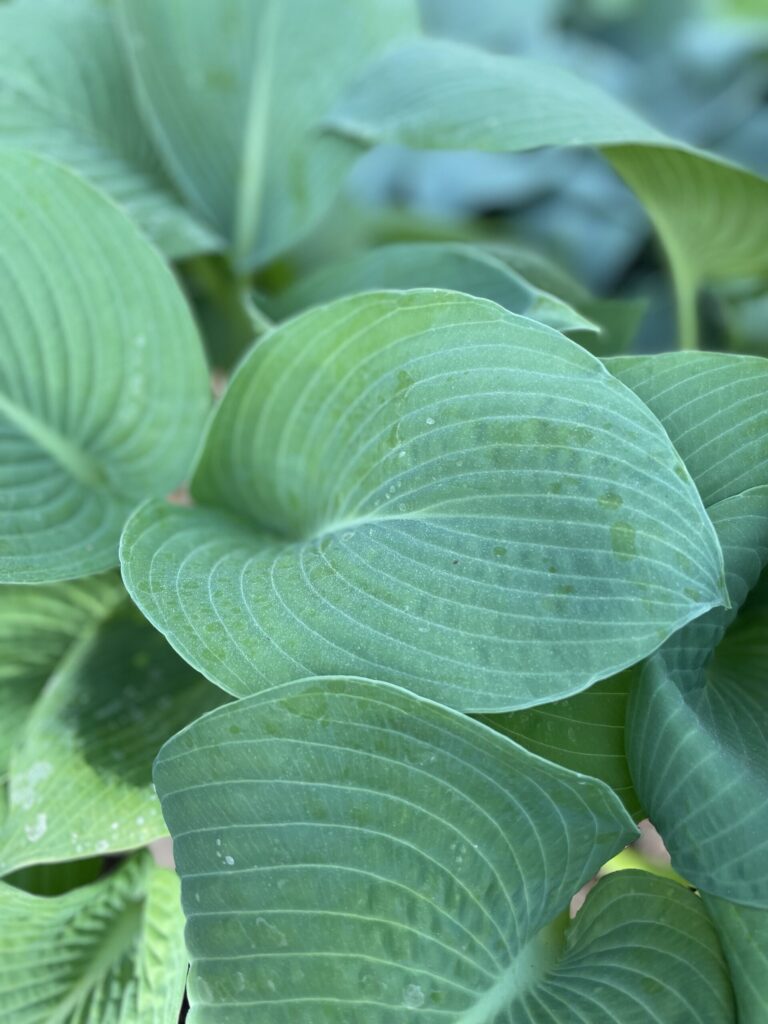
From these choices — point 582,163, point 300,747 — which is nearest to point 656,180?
point 300,747

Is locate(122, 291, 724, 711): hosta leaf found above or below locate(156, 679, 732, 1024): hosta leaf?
above

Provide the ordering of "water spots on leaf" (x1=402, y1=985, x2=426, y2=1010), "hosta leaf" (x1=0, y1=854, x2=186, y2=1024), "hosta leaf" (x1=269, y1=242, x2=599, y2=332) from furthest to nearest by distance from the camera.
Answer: "hosta leaf" (x1=269, y1=242, x2=599, y2=332) → "hosta leaf" (x1=0, y1=854, x2=186, y2=1024) → "water spots on leaf" (x1=402, y1=985, x2=426, y2=1010)

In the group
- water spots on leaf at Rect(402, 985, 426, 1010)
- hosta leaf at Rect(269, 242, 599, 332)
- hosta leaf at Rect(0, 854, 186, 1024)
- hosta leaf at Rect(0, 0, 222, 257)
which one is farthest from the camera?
hosta leaf at Rect(0, 0, 222, 257)

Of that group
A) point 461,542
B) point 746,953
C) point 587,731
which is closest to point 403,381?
point 461,542

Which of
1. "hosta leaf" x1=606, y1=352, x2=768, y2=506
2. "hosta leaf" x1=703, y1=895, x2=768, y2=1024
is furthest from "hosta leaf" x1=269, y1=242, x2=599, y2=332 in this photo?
"hosta leaf" x1=703, y1=895, x2=768, y2=1024

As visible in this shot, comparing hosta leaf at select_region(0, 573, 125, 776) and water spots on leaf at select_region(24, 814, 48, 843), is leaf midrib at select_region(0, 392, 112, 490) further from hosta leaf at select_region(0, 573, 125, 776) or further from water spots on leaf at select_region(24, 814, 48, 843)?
water spots on leaf at select_region(24, 814, 48, 843)

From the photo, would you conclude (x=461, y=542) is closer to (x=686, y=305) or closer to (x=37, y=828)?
(x=37, y=828)

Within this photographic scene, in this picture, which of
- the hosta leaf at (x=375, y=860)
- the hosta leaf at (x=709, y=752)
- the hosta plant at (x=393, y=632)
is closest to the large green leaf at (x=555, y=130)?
the hosta plant at (x=393, y=632)
